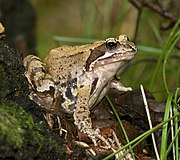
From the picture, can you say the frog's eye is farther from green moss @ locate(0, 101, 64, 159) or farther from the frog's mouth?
green moss @ locate(0, 101, 64, 159)

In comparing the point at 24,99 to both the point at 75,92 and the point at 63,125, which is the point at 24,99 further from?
the point at 75,92

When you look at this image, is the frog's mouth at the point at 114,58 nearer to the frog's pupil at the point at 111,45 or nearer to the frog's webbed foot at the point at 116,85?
the frog's pupil at the point at 111,45

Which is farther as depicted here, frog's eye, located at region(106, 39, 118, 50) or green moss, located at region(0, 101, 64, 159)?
frog's eye, located at region(106, 39, 118, 50)

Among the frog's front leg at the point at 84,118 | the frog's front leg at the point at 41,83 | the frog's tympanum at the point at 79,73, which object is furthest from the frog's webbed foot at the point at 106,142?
the frog's front leg at the point at 41,83

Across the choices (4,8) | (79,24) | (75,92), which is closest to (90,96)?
(75,92)

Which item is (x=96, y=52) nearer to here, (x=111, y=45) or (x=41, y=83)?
(x=111, y=45)

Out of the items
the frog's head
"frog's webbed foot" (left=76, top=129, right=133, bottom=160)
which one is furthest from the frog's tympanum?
"frog's webbed foot" (left=76, top=129, right=133, bottom=160)

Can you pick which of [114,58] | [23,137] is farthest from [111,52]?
[23,137]

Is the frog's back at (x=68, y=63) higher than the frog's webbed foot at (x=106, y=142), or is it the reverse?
the frog's back at (x=68, y=63)
